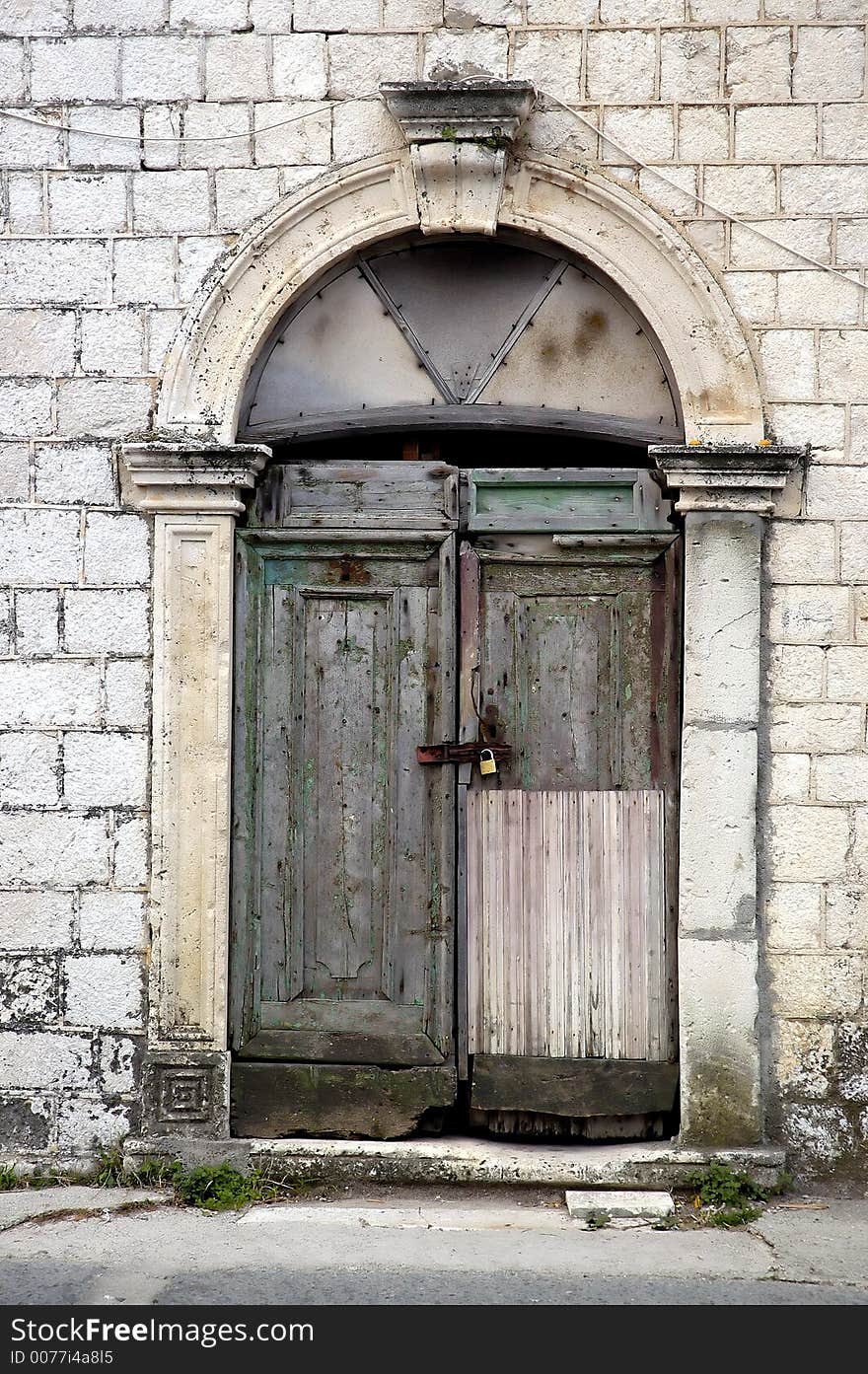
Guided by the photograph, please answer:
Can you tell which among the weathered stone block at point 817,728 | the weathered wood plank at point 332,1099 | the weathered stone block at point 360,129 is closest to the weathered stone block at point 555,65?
the weathered stone block at point 360,129

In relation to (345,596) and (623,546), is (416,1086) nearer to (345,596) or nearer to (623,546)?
(345,596)

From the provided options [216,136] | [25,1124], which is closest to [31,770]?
[25,1124]

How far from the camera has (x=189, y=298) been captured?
4.56 m

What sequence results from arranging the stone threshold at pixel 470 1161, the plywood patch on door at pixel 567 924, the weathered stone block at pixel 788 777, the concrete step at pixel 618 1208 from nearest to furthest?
the concrete step at pixel 618 1208 < the stone threshold at pixel 470 1161 < the weathered stone block at pixel 788 777 < the plywood patch on door at pixel 567 924

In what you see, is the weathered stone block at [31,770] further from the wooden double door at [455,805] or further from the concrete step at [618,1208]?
the concrete step at [618,1208]

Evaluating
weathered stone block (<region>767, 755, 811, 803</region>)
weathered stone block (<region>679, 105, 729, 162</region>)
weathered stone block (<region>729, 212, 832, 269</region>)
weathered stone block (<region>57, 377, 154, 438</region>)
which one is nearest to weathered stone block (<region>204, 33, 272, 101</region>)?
weathered stone block (<region>57, 377, 154, 438</region>)

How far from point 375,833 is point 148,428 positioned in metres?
1.69

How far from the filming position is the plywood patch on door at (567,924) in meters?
4.53

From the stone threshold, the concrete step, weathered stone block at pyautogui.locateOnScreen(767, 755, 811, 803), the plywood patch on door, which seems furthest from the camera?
the plywood patch on door

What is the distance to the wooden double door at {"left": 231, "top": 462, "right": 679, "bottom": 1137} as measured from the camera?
14.9ft

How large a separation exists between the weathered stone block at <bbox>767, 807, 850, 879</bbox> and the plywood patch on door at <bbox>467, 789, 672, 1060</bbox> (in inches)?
16.0

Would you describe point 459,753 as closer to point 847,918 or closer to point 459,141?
point 847,918

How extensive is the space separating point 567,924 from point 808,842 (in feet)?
2.95

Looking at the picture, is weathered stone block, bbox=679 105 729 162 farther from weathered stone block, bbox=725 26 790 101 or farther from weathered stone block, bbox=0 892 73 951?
weathered stone block, bbox=0 892 73 951
